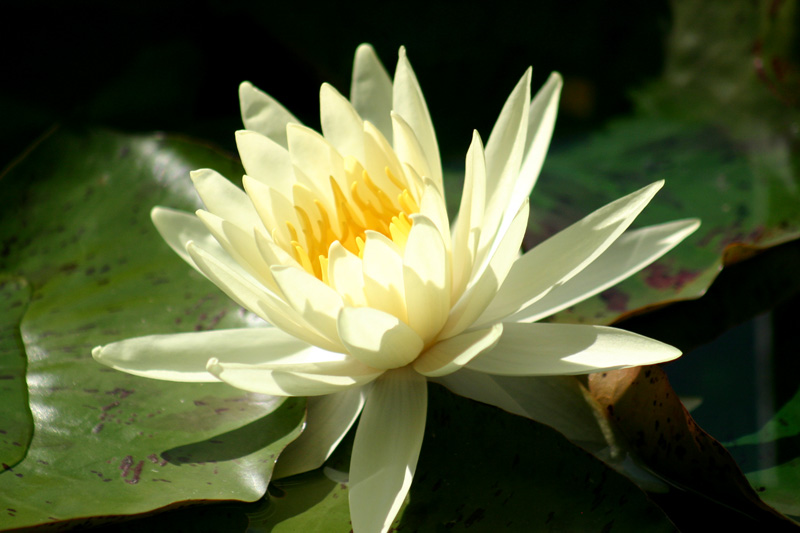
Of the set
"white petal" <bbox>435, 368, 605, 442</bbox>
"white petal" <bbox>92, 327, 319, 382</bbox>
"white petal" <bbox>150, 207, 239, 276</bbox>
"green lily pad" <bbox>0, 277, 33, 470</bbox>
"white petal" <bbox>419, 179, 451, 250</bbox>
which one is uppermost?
"white petal" <bbox>419, 179, 451, 250</bbox>

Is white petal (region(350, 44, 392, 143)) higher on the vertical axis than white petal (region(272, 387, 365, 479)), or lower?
higher

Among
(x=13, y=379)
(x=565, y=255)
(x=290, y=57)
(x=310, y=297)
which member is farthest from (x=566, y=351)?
(x=290, y=57)

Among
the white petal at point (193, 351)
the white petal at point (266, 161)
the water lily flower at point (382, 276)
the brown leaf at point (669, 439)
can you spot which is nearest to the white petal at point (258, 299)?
the water lily flower at point (382, 276)

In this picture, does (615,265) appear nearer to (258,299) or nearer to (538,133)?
(538,133)

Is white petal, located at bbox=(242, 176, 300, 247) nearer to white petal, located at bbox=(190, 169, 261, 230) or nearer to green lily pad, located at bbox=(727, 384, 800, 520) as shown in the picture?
white petal, located at bbox=(190, 169, 261, 230)

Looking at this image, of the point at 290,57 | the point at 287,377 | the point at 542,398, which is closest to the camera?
the point at 287,377

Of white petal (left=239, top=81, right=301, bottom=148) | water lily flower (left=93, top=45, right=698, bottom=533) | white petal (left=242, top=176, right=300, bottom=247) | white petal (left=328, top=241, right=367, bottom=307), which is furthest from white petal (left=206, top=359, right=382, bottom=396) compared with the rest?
white petal (left=239, top=81, right=301, bottom=148)

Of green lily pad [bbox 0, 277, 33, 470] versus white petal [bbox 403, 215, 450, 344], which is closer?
white petal [bbox 403, 215, 450, 344]
